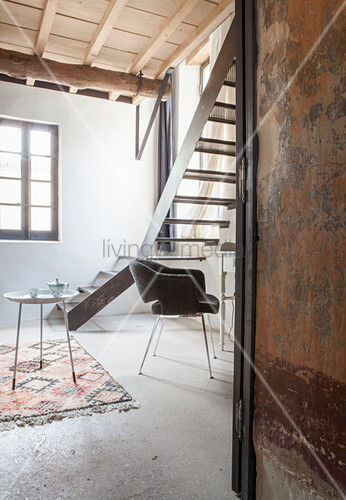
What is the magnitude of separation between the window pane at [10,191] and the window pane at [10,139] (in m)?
0.41

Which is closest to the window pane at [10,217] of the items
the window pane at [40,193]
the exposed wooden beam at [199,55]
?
the window pane at [40,193]

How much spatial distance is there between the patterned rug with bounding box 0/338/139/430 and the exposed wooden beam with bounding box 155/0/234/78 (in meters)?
2.71

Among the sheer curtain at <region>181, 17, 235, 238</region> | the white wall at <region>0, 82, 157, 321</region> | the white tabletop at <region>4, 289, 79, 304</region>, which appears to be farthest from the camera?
the white wall at <region>0, 82, 157, 321</region>

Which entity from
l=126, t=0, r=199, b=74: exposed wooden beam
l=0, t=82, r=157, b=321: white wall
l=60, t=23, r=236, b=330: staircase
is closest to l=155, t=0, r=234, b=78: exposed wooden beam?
l=126, t=0, r=199, b=74: exposed wooden beam

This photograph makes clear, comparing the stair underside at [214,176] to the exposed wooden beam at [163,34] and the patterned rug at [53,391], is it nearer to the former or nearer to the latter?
the exposed wooden beam at [163,34]

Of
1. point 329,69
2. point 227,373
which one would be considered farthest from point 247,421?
point 227,373

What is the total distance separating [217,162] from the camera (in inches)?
147

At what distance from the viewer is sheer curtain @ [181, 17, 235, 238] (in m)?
3.62

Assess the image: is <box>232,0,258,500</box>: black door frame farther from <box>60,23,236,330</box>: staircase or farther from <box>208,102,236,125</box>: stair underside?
<box>208,102,236,125</box>: stair underside

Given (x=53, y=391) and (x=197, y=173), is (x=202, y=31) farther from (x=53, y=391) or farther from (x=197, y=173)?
(x=53, y=391)

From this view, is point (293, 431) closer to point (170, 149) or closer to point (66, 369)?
point (66, 369)

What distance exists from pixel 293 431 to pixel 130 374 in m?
1.65

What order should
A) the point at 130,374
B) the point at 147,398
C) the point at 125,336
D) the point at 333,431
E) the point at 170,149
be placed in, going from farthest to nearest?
the point at 170,149 → the point at 125,336 → the point at 130,374 → the point at 147,398 → the point at 333,431

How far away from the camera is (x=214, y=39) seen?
3.95 meters
